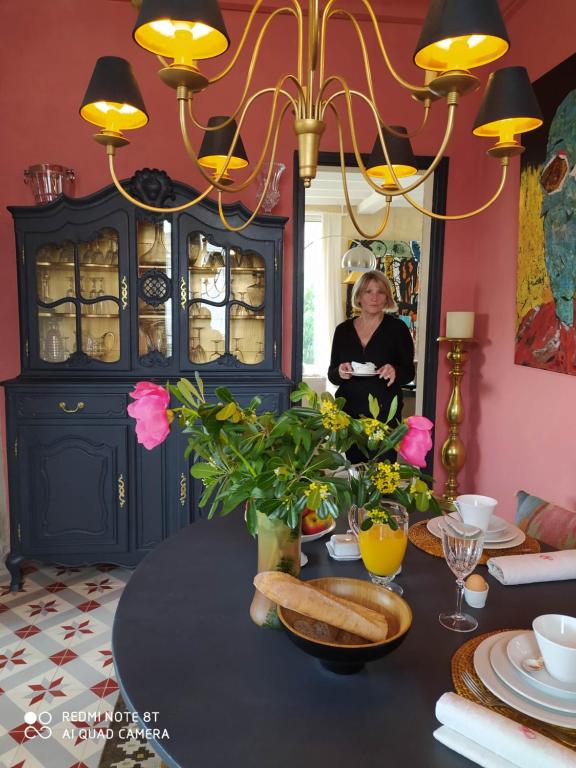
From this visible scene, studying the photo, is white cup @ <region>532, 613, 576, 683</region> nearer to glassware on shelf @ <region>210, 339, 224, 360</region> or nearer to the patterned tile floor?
the patterned tile floor

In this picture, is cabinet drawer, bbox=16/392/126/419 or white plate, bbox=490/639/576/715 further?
cabinet drawer, bbox=16/392/126/419

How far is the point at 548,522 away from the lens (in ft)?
5.22

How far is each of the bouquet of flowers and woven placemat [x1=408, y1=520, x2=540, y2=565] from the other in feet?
1.21

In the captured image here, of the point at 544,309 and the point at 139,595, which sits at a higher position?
the point at 544,309

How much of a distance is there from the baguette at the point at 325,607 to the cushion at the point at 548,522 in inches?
30.7

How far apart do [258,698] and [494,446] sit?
2.58 meters

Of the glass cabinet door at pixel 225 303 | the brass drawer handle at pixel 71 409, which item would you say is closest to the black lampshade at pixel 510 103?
the glass cabinet door at pixel 225 303

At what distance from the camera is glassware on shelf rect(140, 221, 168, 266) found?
288 centimetres

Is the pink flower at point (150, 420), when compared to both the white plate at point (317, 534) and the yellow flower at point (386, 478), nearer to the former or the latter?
the yellow flower at point (386, 478)

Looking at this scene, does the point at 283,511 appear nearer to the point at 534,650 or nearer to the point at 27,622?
the point at 534,650

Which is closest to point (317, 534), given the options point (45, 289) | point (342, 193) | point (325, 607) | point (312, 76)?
point (325, 607)

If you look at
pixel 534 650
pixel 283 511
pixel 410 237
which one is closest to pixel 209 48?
pixel 283 511

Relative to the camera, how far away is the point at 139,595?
1156 mm

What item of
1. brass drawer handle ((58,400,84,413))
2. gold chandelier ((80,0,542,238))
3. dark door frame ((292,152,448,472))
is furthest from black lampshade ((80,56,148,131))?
dark door frame ((292,152,448,472))
